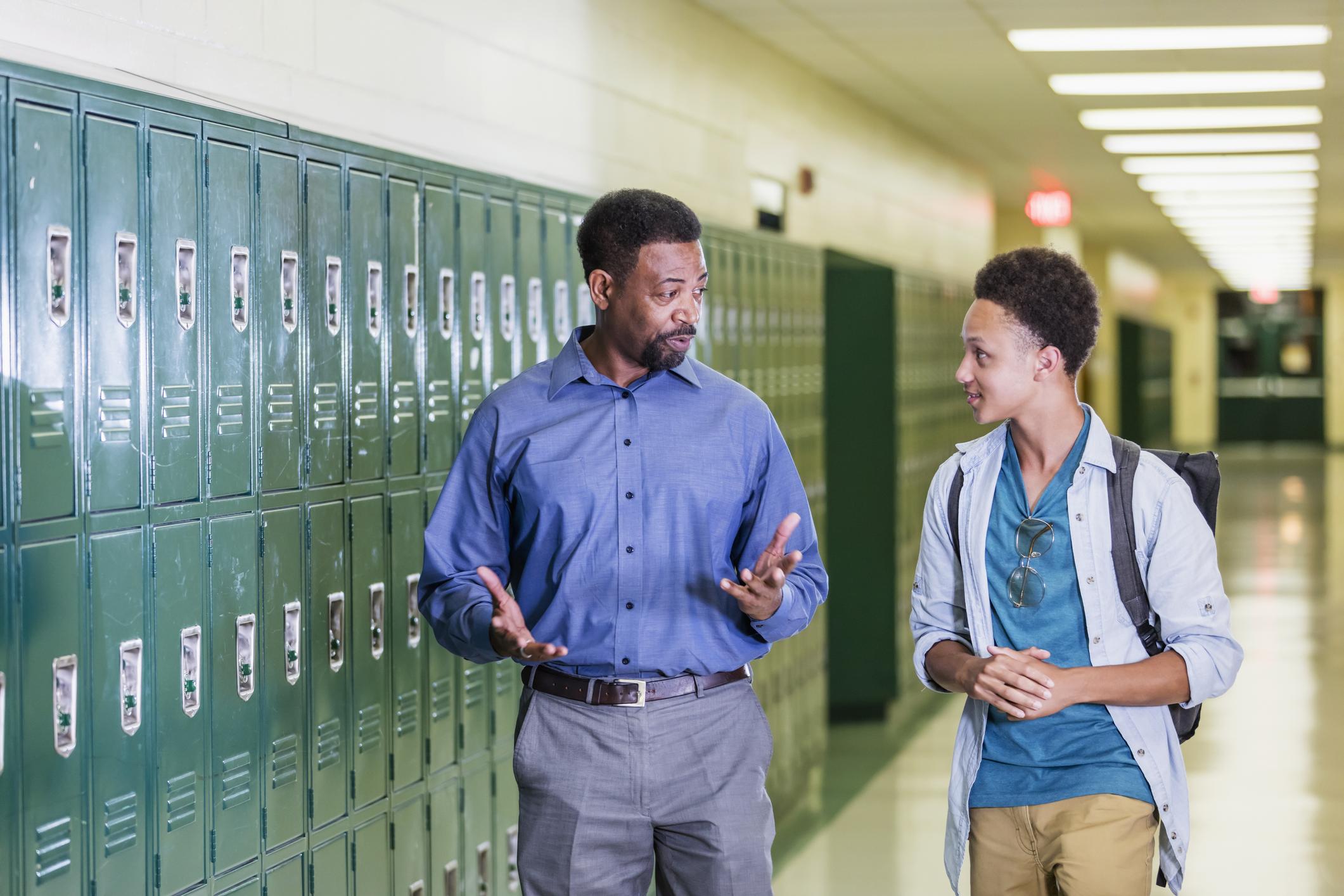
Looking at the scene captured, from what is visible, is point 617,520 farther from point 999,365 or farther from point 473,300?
point 473,300

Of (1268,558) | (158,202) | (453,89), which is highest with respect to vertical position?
(453,89)

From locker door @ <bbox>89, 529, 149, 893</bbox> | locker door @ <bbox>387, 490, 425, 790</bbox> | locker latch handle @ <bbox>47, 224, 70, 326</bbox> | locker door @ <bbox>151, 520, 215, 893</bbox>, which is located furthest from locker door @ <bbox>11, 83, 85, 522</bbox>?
locker door @ <bbox>387, 490, 425, 790</bbox>

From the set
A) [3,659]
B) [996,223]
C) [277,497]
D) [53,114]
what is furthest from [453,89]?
[996,223]

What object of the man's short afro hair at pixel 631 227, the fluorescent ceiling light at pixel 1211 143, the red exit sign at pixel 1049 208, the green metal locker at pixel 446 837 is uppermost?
the fluorescent ceiling light at pixel 1211 143

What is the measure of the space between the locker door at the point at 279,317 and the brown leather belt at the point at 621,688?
83cm

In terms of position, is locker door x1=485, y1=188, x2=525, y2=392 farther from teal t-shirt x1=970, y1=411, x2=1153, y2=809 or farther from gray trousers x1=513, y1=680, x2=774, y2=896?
teal t-shirt x1=970, y1=411, x2=1153, y2=809

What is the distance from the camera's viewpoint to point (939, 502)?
7.43 feet

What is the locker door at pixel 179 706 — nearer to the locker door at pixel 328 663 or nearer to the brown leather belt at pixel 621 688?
the locker door at pixel 328 663

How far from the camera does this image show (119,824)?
96.5 inches

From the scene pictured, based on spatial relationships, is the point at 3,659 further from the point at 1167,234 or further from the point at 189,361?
the point at 1167,234

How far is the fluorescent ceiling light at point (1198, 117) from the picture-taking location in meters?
7.60

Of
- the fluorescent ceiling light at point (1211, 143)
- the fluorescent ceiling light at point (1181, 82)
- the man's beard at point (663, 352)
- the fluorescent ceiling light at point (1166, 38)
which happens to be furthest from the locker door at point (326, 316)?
the fluorescent ceiling light at point (1211, 143)

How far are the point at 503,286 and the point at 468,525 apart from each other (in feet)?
4.63

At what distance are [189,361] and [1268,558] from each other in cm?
1088
